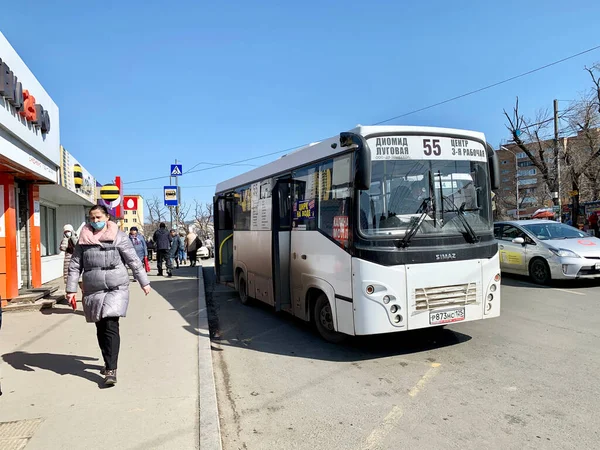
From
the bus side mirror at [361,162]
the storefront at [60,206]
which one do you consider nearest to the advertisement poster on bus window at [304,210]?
the bus side mirror at [361,162]

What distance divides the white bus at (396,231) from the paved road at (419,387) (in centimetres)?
54

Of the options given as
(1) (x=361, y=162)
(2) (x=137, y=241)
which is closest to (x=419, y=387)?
(1) (x=361, y=162)

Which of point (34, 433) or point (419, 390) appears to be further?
point (419, 390)

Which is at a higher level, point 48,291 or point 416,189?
point 416,189

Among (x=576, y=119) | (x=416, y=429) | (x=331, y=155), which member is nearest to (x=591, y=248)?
(x=331, y=155)

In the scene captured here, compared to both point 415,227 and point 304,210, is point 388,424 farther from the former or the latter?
point 304,210

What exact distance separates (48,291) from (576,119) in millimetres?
29187

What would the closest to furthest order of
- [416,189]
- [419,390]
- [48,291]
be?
[419,390], [416,189], [48,291]

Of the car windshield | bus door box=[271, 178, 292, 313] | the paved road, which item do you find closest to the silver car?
the car windshield

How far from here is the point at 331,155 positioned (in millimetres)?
6078

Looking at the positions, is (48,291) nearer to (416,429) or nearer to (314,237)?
(314,237)

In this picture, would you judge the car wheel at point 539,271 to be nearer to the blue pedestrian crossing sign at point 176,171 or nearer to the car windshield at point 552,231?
the car windshield at point 552,231

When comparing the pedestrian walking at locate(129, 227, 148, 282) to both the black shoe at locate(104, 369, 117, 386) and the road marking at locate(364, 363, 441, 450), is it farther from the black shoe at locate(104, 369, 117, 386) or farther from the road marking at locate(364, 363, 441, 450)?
the road marking at locate(364, 363, 441, 450)

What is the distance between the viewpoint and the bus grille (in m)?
5.52
